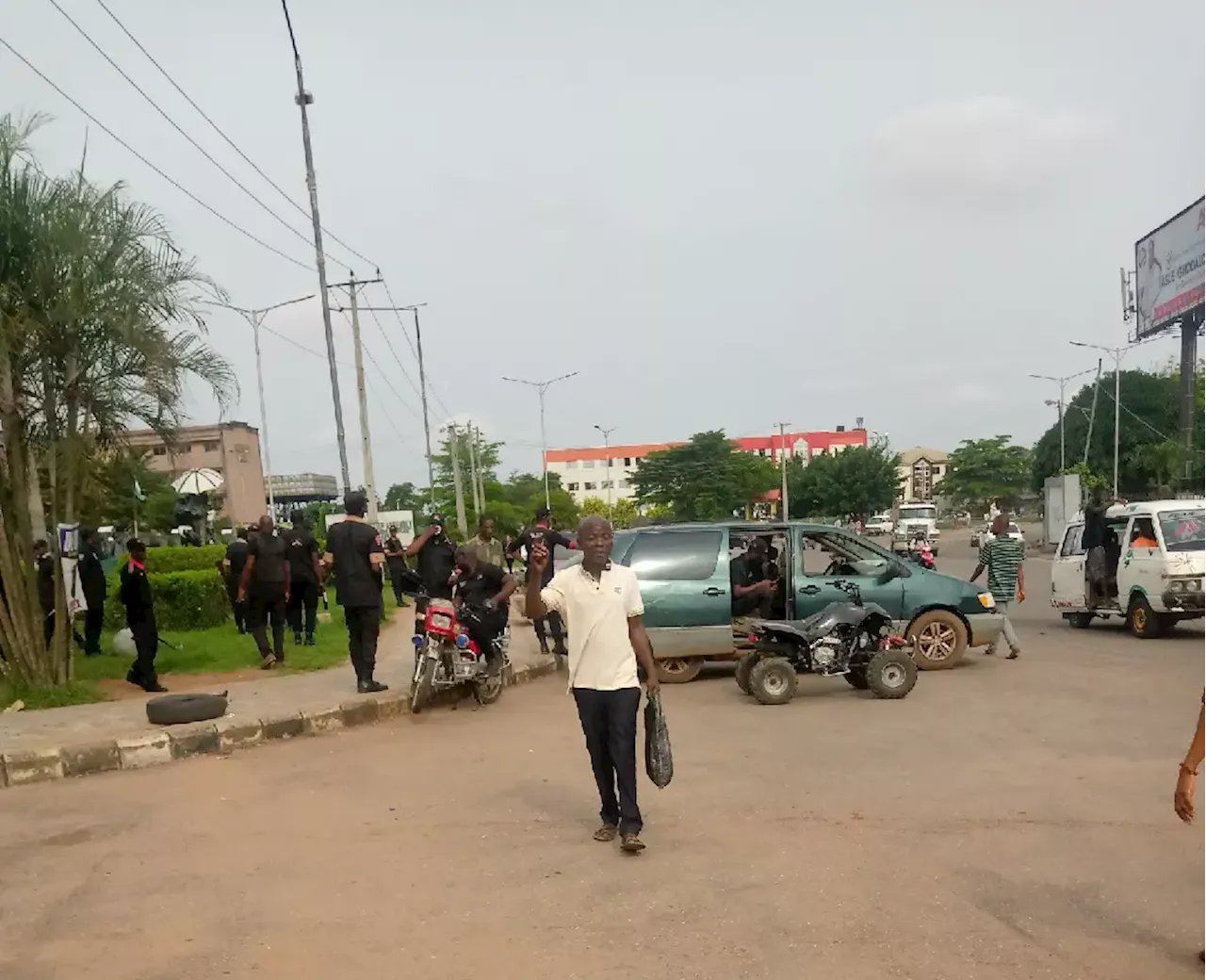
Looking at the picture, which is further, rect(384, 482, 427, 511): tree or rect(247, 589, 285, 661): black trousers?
rect(384, 482, 427, 511): tree

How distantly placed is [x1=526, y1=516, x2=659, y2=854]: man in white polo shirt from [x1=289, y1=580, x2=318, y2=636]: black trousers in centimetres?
909

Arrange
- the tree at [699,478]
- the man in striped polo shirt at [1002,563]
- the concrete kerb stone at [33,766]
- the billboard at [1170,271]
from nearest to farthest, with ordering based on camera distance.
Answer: the concrete kerb stone at [33,766] < the man in striped polo shirt at [1002,563] < the billboard at [1170,271] < the tree at [699,478]

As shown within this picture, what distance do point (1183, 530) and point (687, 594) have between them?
673 cm

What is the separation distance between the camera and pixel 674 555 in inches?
455

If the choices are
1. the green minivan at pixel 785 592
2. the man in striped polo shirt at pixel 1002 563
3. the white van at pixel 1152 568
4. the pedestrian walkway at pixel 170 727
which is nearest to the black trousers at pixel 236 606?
the pedestrian walkway at pixel 170 727

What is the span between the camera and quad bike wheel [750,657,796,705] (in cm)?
984

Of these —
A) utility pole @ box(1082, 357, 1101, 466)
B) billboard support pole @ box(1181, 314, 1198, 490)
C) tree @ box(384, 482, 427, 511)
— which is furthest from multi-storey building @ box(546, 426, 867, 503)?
billboard support pole @ box(1181, 314, 1198, 490)

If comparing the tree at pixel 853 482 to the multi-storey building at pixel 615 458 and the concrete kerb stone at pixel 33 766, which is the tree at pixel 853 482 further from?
the concrete kerb stone at pixel 33 766

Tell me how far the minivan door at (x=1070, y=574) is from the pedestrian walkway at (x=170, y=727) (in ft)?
31.2

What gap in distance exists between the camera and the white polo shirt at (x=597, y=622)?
5.46 m

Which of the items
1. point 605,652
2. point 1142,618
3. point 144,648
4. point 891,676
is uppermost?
point 605,652

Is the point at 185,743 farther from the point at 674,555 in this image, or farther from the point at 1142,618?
the point at 1142,618

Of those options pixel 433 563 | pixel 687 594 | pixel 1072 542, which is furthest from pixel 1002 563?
pixel 433 563

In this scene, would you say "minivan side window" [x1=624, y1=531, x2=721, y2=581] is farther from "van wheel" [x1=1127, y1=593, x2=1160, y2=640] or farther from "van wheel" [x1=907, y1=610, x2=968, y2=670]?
"van wheel" [x1=1127, y1=593, x2=1160, y2=640]
